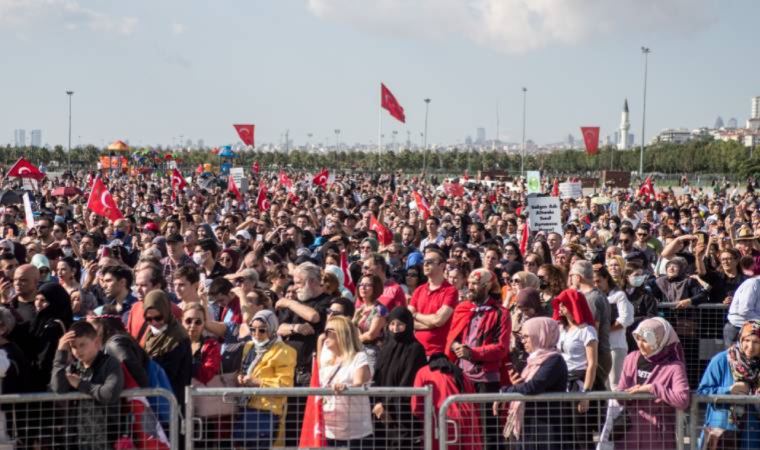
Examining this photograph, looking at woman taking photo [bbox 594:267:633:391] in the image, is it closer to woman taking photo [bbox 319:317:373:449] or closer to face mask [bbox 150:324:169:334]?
woman taking photo [bbox 319:317:373:449]

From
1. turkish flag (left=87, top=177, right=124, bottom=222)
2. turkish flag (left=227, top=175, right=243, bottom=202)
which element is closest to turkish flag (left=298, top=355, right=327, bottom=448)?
turkish flag (left=87, top=177, right=124, bottom=222)

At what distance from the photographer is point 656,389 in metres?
6.27

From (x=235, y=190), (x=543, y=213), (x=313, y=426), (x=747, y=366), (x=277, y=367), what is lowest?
(x=313, y=426)

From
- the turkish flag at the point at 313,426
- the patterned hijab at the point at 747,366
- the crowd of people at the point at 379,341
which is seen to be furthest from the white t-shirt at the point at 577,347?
the turkish flag at the point at 313,426

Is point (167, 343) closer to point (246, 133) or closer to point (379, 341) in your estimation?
point (379, 341)

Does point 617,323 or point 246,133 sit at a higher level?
point 246,133

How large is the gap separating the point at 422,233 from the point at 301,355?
988 centimetres

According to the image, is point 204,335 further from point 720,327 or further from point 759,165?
point 759,165

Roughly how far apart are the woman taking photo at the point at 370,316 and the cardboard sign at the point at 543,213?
289 inches

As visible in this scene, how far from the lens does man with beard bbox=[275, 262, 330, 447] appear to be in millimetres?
7762

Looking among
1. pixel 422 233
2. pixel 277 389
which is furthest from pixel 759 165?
pixel 277 389

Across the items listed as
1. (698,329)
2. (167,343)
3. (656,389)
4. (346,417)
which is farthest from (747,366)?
(698,329)

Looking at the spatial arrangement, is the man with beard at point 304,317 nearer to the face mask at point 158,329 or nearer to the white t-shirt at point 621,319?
the face mask at point 158,329

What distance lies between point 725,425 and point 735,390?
0.79ft
